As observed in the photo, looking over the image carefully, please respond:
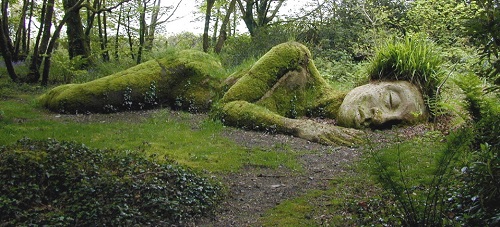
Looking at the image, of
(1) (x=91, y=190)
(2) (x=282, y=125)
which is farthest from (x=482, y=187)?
(2) (x=282, y=125)

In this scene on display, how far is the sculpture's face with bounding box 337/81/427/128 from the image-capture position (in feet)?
33.0

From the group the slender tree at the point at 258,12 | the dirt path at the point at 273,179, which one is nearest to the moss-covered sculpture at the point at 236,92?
the dirt path at the point at 273,179

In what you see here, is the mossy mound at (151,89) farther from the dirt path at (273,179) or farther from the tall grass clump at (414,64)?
the tall grass clump at (414,64)

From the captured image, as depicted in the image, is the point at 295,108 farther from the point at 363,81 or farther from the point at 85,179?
the point at 85,179

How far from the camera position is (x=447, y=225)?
361 cm

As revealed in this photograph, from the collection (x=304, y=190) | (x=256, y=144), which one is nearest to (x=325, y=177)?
(x=304, y=190)

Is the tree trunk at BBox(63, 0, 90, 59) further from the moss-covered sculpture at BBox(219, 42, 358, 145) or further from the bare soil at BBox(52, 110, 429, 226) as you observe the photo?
the moss-covered sculpture at BBox(219, 42, 358, 145)

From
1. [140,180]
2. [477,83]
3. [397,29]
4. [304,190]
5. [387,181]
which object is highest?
[397,29]

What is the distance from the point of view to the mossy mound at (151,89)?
37.5ft

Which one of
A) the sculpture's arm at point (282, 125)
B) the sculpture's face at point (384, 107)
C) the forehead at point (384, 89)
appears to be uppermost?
the forehead at point (384, 89)

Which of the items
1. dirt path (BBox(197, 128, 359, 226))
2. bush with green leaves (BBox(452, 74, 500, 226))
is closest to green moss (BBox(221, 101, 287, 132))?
dirt path (BBox(197, 128, 359, 226))

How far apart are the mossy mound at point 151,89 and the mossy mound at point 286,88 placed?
120 centimetres

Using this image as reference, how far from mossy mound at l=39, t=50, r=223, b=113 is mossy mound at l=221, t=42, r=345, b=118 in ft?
3.92

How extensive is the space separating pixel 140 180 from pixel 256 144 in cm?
404
